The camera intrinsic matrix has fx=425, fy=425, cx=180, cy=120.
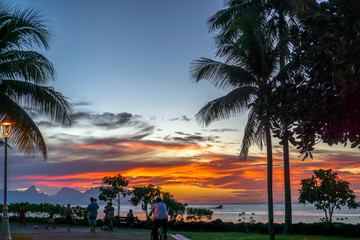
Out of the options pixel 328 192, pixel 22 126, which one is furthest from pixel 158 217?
pixel 328 192

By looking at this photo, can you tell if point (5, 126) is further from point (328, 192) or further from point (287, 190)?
point (328, 192)

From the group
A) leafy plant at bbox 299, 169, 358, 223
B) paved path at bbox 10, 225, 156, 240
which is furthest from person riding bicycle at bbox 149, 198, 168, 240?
leafy plant at bbox 299, 169, 358, 223

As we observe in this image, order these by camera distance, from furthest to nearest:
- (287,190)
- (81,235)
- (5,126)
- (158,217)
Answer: (287,190) → (81,235) → (5,126) → (158,217)

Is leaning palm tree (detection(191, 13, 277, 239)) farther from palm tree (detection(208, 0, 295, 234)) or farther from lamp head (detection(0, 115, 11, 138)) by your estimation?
lamp head (detection(0, 115, 11, 138))

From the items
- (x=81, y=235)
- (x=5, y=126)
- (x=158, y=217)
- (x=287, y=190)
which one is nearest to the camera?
(x=158, y=217)

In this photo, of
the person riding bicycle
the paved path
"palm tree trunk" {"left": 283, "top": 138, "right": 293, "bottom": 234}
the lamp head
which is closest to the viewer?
the person riding bicycle

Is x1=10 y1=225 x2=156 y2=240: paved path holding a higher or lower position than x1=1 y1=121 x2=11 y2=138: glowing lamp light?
lower

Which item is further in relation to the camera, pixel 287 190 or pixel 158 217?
pixel 287 190

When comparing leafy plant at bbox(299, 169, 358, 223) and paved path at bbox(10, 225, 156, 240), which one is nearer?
paved path at bbox(10, 225, 156, 240)

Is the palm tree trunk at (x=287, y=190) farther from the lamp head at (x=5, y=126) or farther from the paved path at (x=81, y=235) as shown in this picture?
the lamp head at (x=5, y=126)

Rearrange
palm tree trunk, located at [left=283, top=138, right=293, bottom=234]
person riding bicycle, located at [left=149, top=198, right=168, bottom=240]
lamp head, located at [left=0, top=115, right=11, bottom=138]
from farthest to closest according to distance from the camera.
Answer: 1. palm tree trunk, located at [left=283, top=138, right=293, bottom=234]
2. lamp head, located at [left=0, top=115, right=11, bottom=138]
3. person riding bicycle, located at [left=149, top=198, right=168, bottom=240]

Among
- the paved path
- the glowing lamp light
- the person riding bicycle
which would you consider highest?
the glowing lamp light

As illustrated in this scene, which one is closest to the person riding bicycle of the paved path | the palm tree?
the paved path

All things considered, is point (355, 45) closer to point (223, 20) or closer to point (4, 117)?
point (4, 117)
